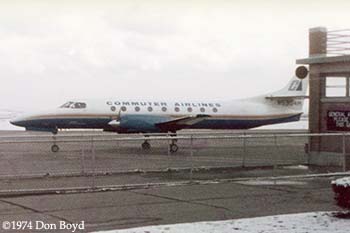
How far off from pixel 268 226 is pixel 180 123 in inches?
1005

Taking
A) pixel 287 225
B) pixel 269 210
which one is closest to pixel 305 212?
pixel 269 210

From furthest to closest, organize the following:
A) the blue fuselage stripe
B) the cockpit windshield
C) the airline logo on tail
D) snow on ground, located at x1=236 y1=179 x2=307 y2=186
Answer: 1. the airline logo on tail
2. the cockpit windshield
3. the blue fuselage stripe
4. snow on ground, located at x1=236 y1=179 x2=307 y2=186

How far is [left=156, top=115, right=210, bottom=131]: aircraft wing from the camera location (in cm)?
3441

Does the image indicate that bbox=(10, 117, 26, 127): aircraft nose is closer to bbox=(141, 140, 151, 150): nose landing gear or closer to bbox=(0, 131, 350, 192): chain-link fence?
bbox=(0, 131, 350, 192): chain-link fence

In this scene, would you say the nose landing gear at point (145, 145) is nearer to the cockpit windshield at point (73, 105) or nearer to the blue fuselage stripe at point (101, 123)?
the blue fuselage stripe at point (101, 123)

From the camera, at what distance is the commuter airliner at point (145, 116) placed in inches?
1314

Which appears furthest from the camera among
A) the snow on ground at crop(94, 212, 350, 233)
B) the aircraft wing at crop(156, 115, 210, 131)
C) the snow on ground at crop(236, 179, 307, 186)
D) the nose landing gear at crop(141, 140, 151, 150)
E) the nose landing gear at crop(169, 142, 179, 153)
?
the aircraft wing at crop(156, 115, 210, 131)

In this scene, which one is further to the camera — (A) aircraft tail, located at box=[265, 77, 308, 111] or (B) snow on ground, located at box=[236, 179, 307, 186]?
(A) aircraft tail, located at box=[265, 77, 308, 111]

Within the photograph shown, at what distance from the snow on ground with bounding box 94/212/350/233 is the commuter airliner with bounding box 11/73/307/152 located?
709 inches

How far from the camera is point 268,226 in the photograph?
31.9 ft

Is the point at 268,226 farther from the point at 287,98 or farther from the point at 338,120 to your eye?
the point at 287,98

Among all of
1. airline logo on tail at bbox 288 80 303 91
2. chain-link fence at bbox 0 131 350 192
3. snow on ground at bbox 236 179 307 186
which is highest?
airline logo on tail at bbox 288 80 303 91

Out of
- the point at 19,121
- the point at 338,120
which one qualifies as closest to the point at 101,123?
the point at 19,121

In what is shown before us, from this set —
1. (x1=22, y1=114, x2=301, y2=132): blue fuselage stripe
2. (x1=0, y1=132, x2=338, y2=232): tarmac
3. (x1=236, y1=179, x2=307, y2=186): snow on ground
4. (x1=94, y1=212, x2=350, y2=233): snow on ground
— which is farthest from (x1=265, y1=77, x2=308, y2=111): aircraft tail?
(x1=94, y1=212, x2=350, y2=233): snow on ground
